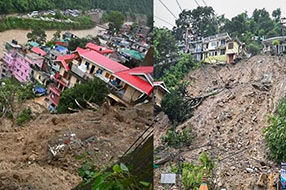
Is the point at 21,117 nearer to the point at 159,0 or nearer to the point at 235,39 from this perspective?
the point at 159,0

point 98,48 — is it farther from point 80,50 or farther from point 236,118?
point 236,118

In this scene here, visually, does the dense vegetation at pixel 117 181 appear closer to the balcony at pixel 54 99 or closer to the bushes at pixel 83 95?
the bushes at pixel 83 95

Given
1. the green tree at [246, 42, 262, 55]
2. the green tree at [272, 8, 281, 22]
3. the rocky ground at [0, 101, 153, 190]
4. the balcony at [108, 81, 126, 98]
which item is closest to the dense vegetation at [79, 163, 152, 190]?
the rocky ground at [0, 101, 153, 190]

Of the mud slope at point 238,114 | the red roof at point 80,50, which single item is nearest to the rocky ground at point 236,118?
the mud slope at point 238,114

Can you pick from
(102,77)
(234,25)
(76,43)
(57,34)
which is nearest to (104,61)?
(102,77)

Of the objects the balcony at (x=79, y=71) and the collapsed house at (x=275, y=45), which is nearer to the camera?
the collapsed house at (x=275, y=45)
